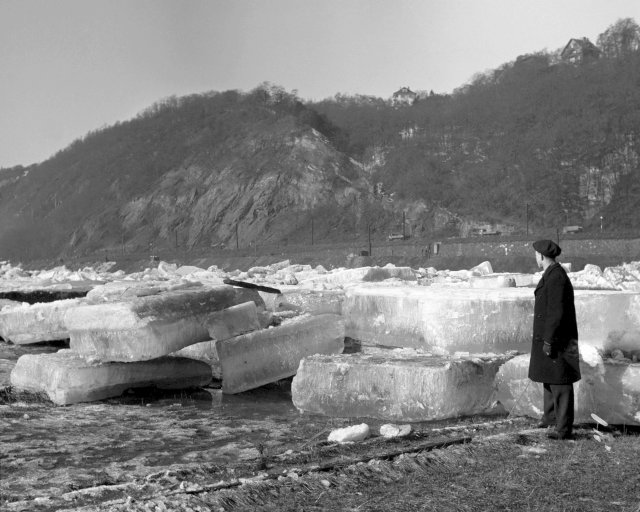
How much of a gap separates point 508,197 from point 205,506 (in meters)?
66.1

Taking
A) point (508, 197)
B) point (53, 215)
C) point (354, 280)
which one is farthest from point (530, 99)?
point (354, 280)

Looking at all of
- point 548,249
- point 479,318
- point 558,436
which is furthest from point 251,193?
point 558,436

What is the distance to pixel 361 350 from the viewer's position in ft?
28.7

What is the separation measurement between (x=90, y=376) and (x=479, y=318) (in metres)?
Answer: 3.89

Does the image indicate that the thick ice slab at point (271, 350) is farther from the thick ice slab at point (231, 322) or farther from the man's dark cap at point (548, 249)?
the man's dark cap at point (548, 249)

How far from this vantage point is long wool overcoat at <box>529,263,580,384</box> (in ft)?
16.0

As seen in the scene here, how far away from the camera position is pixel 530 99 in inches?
3371

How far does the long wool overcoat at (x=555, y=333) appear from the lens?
192 inches

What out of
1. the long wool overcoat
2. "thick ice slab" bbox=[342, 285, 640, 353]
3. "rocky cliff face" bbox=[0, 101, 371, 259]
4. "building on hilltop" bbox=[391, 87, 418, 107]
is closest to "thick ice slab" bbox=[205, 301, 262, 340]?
"thick ice slab" bbox=[342, 285, 640, 353]

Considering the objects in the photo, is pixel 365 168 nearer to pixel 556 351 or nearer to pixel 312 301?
pixel 312 301

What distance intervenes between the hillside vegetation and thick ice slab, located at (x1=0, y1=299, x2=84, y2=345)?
53.8m

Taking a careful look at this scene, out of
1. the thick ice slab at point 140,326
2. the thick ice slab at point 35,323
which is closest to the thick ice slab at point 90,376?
the thick ice slab at point 140,326

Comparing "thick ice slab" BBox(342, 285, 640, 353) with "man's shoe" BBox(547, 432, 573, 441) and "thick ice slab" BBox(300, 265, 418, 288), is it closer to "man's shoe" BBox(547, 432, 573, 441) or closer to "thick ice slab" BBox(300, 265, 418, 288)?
"man's shoe" BBox(547, 432, 573, 441)

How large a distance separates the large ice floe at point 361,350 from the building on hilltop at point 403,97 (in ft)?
392
